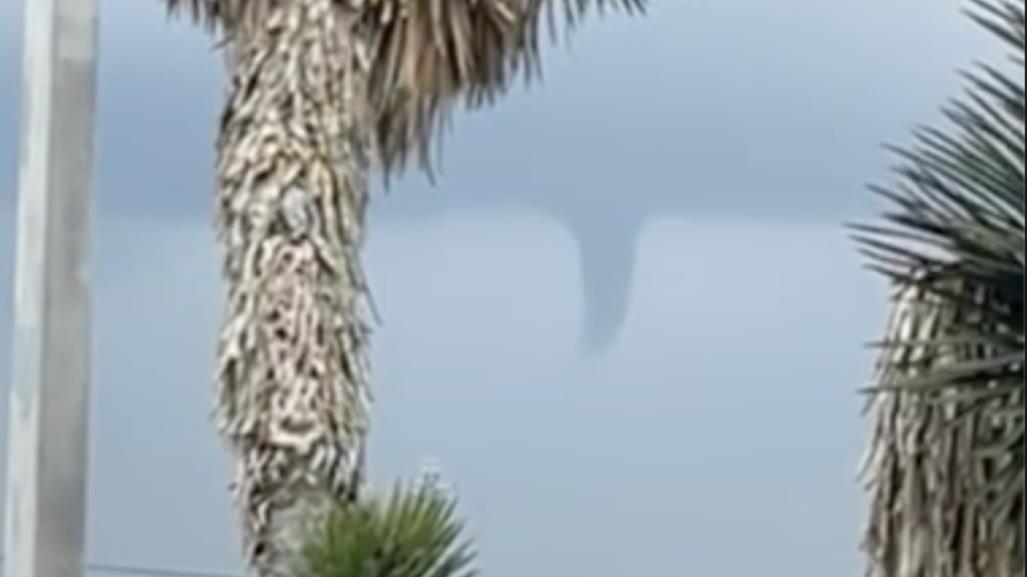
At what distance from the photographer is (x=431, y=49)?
427 inches

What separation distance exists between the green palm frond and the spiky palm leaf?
2364mm

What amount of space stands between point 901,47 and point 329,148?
3.53 m

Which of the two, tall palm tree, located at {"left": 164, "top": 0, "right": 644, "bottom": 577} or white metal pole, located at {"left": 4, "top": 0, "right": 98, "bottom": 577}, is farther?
tall palm tree, located at {"left": 164, "top": 0, "right": 644, "bottom": 577}

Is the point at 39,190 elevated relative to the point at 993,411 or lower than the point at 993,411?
elevated

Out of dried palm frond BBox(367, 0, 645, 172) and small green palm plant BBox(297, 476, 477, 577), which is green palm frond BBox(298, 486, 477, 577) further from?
dried palm frond BBox(367, 0, 645, 172)

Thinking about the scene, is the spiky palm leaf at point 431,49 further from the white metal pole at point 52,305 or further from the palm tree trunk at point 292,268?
the white metal pole at point 52,305

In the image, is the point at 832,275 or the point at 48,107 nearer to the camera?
the point at 48,107

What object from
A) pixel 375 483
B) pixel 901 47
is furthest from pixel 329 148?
pixel 901 47

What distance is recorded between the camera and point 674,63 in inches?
615

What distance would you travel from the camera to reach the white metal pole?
7.25m

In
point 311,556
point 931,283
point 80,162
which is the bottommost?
point 311,556

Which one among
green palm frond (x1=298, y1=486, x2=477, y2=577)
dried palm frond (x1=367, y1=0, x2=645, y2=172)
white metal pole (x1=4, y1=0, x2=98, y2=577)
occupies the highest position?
dried palm frond (x1=367, y1=0, x2=645, y2=172)

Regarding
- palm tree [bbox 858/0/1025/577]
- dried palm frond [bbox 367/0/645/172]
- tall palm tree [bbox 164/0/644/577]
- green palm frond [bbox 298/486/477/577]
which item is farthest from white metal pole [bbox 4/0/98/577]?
dried palm frond [bbox 367/0/645/172]

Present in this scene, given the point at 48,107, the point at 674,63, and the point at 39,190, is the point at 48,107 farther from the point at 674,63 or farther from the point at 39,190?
the point at 674,63
